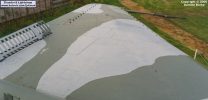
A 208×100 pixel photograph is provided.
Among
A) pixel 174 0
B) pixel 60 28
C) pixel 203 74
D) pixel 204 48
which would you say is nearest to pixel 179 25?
pixel 204 48

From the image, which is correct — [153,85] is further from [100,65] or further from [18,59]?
[18,59]

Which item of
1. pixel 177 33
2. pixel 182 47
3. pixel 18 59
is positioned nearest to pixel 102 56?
pixel 18 59

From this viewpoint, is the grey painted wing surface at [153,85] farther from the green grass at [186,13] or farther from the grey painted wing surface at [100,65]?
the green grass at [186,13]

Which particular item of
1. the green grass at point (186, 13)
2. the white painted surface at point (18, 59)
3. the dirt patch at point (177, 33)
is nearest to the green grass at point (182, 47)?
the dirt patch at point (177, 33)

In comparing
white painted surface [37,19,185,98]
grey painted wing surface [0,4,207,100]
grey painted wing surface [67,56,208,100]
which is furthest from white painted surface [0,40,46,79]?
grey painted wing surface [67,56,208,100]

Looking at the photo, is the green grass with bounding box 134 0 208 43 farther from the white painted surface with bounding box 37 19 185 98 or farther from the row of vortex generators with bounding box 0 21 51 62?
the row of vortex generators with bounding box 0 21 51 62

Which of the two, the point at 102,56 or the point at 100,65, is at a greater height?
the point at 102,56
